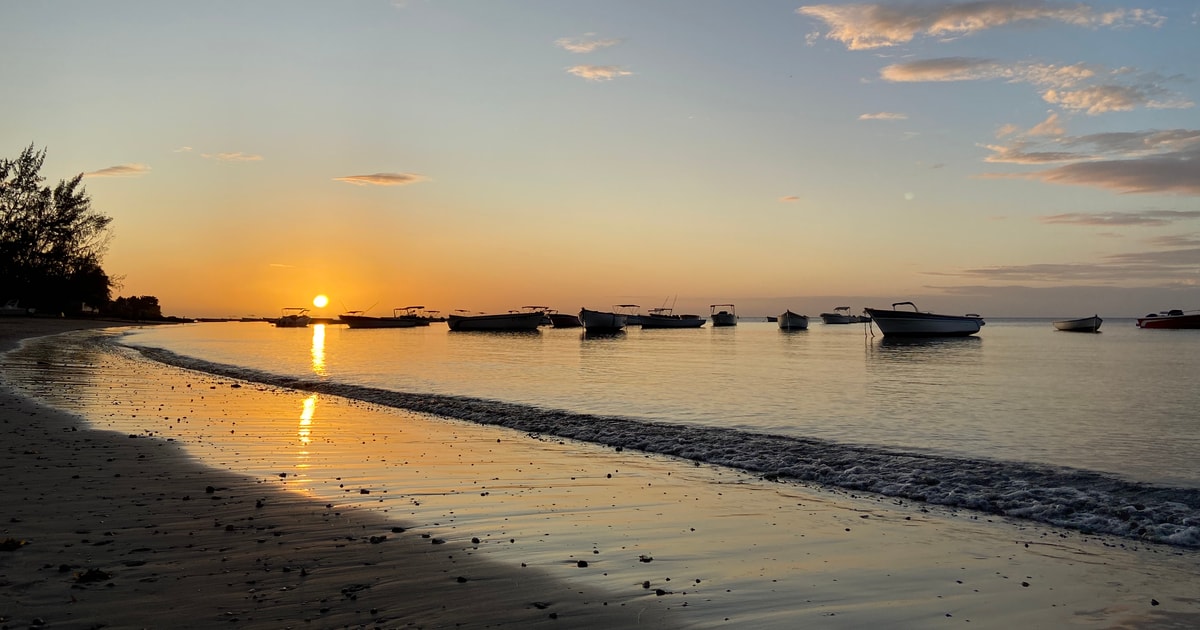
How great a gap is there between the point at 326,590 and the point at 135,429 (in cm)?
1379

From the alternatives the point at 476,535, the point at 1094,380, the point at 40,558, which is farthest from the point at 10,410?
the point at 1094,380

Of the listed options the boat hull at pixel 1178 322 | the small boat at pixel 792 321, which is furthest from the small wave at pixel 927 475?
the boat hull at pixel 1178 322

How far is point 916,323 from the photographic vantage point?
351ft

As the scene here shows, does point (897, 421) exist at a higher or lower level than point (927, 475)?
lower

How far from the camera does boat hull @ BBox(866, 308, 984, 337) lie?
348 ft

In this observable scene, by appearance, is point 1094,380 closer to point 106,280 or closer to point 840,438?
point 840,438

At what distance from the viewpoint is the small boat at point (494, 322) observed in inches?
6176

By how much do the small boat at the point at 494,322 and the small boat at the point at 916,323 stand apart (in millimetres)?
74067

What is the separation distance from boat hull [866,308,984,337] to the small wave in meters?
91.7

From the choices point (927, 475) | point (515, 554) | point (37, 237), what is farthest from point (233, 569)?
point (37, 237)

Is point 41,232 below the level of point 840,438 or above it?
above

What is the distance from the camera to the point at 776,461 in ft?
53.8

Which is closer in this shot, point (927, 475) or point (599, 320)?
point (927, 475)

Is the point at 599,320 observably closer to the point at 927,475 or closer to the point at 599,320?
the point at 599,320
